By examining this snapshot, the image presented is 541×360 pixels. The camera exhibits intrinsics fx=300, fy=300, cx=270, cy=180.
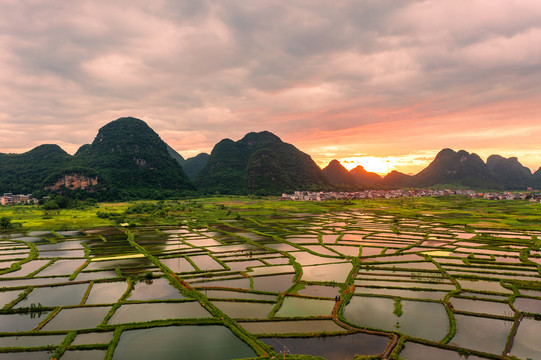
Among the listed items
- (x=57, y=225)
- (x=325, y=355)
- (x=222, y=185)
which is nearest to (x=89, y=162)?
(x=222, y=185)

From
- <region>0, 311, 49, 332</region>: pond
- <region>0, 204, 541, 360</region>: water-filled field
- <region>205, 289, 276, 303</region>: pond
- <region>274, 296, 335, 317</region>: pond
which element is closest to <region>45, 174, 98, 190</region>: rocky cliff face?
<region>0, 204, 541, 360</region>: water-filled field

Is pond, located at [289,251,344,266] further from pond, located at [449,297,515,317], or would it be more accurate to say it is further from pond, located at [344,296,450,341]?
pond, located at [449,297,515,317]

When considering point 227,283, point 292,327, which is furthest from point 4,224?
point 292,327

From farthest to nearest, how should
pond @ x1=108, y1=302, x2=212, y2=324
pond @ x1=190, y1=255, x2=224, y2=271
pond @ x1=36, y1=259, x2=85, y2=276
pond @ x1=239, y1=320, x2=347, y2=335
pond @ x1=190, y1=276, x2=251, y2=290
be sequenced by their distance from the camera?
1. pond @ x1=190, y1=255, x2=224, y2=271
2. pond @ x1=36, y1=259, x2=85, y2=276
3. pond @ x1=190, y1=276, x2=251, y2=290
4. pond @ x1=108, y1=302, x2=212, y2=324
5. pond @ x1=239, y1=320, x2=347, y2=335

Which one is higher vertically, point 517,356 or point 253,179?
point 253,179

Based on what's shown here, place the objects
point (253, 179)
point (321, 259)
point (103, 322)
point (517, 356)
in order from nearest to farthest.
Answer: point (517, 356) → point (103, 322) → point (321, 259) → point (253, 179)

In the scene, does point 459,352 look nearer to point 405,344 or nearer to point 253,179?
point 405,344
